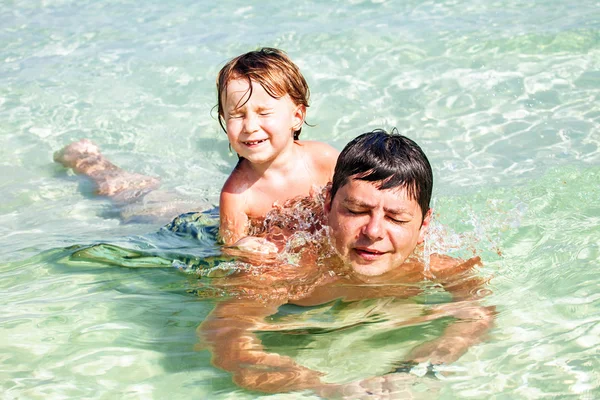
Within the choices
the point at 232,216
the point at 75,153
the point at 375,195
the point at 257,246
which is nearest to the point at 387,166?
the point at 375,195

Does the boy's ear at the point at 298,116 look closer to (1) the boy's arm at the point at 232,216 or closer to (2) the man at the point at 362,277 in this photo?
(1) the boy's arm at the point at 232,216

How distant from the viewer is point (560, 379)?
3.14m

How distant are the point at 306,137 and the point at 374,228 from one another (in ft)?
11.0

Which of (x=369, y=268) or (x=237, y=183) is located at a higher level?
(x=237, y=183)

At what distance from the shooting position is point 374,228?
360 cm

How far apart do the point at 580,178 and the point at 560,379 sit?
8.30 feet

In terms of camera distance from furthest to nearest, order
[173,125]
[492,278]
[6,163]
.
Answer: [173,125] < [6,163] < [492,278]

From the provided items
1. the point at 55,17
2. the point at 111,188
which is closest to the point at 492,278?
the point at 111,188

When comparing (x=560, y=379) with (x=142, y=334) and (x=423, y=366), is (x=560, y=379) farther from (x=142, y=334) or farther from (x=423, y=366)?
(x=142, y=334)

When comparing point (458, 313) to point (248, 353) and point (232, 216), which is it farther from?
point (232, 216)

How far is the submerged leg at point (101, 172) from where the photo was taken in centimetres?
605

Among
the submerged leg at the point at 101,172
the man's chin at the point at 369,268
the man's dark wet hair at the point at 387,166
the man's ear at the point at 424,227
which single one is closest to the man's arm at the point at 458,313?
the man's ear at the point at 424,227

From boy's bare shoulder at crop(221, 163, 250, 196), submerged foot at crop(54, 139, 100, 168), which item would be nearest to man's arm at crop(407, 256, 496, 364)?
boy's bare shoulder at crop(221, 163, 250, 196)

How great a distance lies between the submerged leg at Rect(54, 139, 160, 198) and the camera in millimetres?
6047
